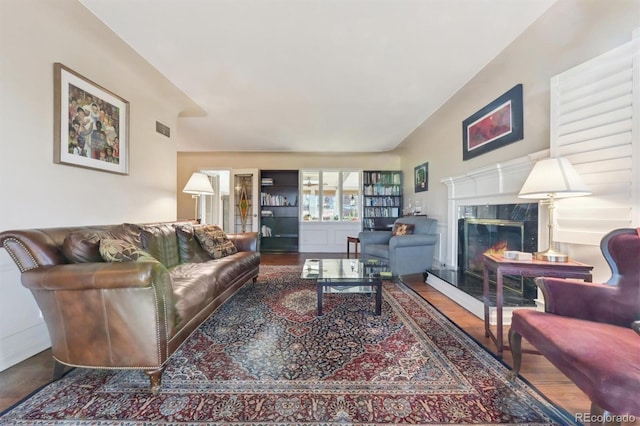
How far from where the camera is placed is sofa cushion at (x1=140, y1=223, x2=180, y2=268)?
2154 millimetres

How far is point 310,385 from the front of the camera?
133 centimetres

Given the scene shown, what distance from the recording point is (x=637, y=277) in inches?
44.9

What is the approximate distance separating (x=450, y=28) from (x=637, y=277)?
1906mm

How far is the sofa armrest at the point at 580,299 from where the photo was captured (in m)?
1.18

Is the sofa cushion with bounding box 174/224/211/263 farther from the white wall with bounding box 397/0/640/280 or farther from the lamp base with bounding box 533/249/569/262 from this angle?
the white wall with bounding box 397/0/640/280

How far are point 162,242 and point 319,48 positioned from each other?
228cm

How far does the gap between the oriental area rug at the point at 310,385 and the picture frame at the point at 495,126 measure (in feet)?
6.25

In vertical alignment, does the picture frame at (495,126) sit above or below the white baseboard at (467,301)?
above

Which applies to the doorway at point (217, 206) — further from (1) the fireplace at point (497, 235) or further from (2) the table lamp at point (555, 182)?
(2) the table lamp at point (555, 182)

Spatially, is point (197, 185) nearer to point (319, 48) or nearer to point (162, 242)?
point (162, 242)

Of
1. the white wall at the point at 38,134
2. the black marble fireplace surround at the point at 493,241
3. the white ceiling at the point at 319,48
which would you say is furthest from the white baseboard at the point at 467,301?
the white wall at the point at 38,134

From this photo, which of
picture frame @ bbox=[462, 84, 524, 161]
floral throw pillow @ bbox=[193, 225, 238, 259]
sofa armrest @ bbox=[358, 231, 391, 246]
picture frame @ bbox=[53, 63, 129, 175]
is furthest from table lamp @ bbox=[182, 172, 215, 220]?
picture frame @ bbox=[462, 84, 524, 161]

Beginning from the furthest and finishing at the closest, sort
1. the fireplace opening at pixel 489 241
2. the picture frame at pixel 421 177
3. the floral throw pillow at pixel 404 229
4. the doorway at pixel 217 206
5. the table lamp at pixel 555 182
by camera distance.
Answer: the doorway at pixel 217 206 → the picture frame at pixel 421 177 → the floral throw pillow at pixel 404 229 → the fireplace opening at pixel 489 241 → the table lamp at pixel 555 182

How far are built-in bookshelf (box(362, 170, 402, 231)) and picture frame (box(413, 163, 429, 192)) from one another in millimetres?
763
